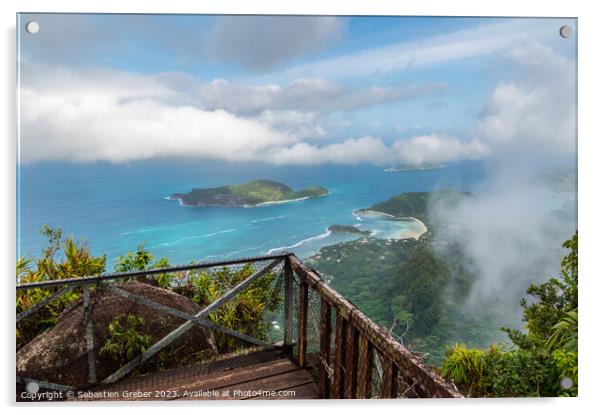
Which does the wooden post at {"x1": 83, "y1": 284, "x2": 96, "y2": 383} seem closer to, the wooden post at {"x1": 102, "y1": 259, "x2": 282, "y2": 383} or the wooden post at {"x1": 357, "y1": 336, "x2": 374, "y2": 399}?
the wooden post at {"x1": 102, "y1": 259, "x2": 282, "y2": 383}

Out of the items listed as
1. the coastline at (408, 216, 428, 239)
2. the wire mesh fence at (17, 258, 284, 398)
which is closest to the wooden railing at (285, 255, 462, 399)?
the wire mesh fence at (17, 258, 284, 398)

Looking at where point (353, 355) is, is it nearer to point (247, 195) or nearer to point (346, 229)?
point (346, 229)

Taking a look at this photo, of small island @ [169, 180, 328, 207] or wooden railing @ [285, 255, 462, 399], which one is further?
small island @ [169, 180, 328, 207]

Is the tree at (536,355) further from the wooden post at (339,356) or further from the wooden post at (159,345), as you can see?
the wooden post at (159,345)

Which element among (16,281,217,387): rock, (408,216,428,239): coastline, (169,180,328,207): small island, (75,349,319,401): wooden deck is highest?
(169,180,328,207): small island

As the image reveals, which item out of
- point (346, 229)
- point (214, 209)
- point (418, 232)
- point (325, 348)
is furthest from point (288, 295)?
point (418, 232)

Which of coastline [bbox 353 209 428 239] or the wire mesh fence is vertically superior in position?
coastline [bbox 353 209 428 239]

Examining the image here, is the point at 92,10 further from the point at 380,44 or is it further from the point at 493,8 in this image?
the point at 493,8
